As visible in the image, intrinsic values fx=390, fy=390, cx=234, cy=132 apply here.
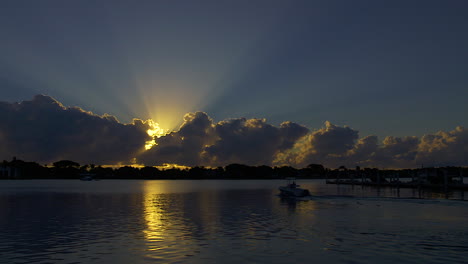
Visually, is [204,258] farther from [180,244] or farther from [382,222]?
[382,222]

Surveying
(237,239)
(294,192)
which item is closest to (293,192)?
(294,192)

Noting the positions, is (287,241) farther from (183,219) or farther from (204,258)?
(183,219)

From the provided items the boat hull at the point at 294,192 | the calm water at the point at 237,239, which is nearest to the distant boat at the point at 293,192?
the boat hull at the point at 294,192

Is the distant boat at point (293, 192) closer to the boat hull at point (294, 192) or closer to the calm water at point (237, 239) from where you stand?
the boat hull at point (294, 192)

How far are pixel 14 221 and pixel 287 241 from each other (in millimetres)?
35971

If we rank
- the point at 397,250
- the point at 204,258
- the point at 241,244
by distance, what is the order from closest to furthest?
the point at 204,258 → the point at 397,250 → the point at 241,244

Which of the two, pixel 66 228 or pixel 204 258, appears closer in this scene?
pixel 204 258

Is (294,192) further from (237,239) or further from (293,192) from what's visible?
(237,239)

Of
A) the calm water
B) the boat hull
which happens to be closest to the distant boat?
the boat hull

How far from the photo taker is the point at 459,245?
32.3 metres

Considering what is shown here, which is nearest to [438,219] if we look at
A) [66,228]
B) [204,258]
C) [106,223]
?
[204,258]

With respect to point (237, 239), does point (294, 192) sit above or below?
above

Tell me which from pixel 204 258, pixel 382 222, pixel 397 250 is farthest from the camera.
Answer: pixel 382 222

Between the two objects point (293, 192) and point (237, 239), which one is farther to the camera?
point (293, 192)
